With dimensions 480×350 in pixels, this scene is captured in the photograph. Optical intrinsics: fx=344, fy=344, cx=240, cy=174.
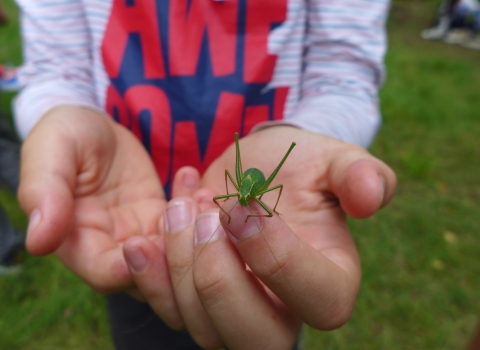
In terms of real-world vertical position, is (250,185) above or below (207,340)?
above

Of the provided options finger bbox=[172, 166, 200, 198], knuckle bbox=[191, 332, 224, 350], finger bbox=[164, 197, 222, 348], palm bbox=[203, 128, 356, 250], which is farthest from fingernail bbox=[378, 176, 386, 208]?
finger bbox=[172, 166, 200, 198]

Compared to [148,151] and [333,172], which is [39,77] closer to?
[148,151]

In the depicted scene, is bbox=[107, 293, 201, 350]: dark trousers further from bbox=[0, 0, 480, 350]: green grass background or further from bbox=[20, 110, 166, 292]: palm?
bbox=[0, 0, 480, 350]: green grass background

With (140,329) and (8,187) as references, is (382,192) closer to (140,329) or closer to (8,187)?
(140,329)

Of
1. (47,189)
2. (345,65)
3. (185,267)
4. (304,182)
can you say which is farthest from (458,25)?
(47,189)

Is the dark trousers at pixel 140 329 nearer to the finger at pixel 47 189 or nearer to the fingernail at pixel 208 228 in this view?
the finger at pixel 47 189

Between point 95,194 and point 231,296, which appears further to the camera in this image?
point 95,194
